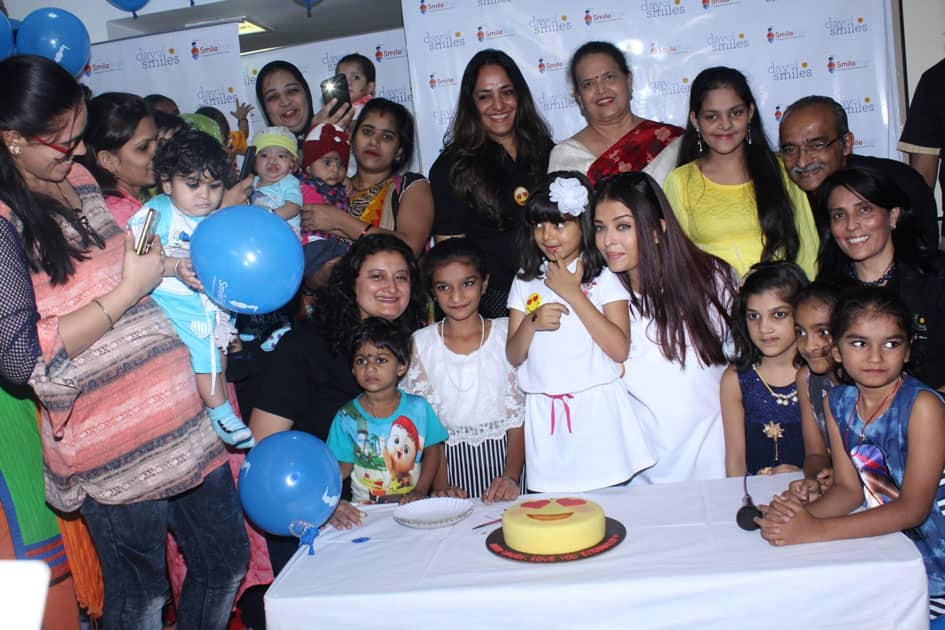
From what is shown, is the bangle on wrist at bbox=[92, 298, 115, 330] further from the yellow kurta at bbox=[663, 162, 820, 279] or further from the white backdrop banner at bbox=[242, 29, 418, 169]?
the white backdrop banner at bbox=[242, 29, 418, 169]

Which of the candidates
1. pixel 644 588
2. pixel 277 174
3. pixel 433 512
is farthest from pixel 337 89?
pixel 644 588

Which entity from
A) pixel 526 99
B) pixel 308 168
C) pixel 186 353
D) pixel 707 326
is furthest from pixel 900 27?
pixel 186 353

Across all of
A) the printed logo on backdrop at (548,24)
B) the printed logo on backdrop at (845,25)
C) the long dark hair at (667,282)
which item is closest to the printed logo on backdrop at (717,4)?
the printed logo on backdrop at (845,25)

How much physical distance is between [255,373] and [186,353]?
0.70m

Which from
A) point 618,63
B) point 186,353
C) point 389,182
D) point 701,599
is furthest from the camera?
point 389,182

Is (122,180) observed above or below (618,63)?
below

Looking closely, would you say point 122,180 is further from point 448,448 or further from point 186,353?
point 448,448

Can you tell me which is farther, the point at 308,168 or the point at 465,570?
the point at 308,168

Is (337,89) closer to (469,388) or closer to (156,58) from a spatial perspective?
(156,58)

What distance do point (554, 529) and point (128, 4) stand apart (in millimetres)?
4886

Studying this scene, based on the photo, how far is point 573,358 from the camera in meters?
2.51

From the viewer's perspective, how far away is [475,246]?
9.58ft

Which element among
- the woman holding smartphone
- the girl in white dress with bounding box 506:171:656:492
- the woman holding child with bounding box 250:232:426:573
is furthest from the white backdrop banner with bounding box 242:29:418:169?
the girl in white dress with bounding box 506:171:656:492

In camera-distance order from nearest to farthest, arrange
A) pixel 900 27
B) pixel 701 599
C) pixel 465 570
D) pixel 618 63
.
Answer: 1. pixel 701 599
2. pixel 465 570
3. pixel 618 63
4. pixel 900 27
